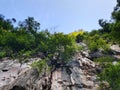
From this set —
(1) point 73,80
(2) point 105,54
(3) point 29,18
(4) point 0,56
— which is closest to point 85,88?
(1) point 73,80

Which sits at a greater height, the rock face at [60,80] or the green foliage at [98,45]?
the green foliage at [98,45]

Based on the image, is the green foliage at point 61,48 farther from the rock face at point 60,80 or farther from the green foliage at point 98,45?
the green foliage at point 98,45

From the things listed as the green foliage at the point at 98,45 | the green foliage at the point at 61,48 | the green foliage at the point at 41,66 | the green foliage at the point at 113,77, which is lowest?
the green foliage at the point at 113,77

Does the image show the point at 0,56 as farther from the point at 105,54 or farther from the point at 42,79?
the point at 105,54

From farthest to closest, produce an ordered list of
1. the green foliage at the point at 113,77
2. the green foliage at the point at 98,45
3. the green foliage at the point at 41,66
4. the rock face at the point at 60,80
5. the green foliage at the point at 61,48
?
the green foliage at the point at 98,45, the green foliage at the point at 61,48, the green foliage at the point at 41,66, the rock face at the point at 60,80, the green foliage at the point at 113,77

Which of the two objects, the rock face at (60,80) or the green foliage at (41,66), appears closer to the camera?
the rock face at (60,80)

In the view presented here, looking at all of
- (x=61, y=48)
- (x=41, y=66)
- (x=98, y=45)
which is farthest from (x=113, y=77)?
(x=98, y=45)

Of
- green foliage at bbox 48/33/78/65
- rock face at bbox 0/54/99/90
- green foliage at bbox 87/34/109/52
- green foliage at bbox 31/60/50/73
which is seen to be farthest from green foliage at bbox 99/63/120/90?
green foliage at bbox 87/34/109/52

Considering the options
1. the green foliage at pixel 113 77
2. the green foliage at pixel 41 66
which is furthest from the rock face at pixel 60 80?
the green foliage at pixel 113 77

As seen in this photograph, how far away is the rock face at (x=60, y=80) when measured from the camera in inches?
768

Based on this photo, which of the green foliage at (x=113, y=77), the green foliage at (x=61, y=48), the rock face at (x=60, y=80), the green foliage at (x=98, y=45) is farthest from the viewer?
the green foliage at (x=98, y=45)

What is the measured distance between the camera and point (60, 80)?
20875 mm

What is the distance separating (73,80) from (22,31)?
16861 millimetres

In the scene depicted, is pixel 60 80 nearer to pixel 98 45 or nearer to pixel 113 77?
pixel 113 77
